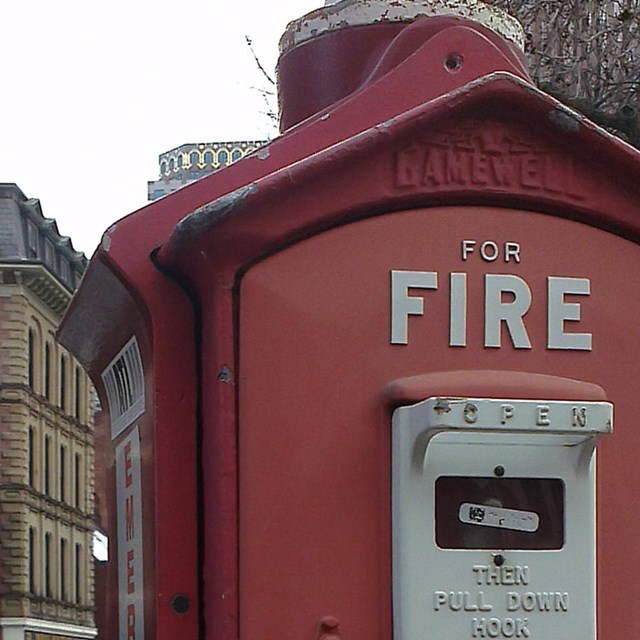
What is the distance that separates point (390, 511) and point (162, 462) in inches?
16.9

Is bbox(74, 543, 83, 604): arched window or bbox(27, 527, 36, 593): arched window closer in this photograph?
bbox(27, 527, 36, 593): arched window

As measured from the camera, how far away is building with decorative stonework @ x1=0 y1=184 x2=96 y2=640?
3014 centimetres

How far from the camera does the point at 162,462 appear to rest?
2779mm

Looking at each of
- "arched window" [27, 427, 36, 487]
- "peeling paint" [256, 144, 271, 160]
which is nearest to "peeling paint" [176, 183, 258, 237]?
"peeling paint" [256, 144, 271, 160]

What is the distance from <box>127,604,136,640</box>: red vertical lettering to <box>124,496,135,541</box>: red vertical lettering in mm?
141

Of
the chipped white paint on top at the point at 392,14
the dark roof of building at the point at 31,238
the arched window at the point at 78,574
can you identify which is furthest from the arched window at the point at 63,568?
the chipped white paint on top at the point at 392,14

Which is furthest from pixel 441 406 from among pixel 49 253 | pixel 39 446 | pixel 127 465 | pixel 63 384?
pixel 63 384

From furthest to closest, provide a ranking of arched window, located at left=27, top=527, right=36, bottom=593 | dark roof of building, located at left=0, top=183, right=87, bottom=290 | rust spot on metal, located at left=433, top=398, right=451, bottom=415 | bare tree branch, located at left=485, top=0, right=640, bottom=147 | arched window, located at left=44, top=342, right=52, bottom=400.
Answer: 1. arched window, located at left=44, top=342, right=52, bottom=400
2. dark roof of building, located at left=0, top=183, right=87, bottom=290
3. arched window, located at left=27, top=527, right=36, bottom=593
4. bare tree branch, located at left=485, top=0, right=640, bottom=147
5. rust spot on metal, located at left=433, top=398, right=451, bottom=415

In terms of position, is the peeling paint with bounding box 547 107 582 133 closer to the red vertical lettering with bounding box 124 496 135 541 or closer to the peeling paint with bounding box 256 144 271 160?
the peeling paint with bounding box 256 144 271 160

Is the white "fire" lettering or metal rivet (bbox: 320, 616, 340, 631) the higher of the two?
the white "fire" lettering

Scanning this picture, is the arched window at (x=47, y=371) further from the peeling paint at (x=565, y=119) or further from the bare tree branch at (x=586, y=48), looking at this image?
the peeling paint at (x=565, y=119)

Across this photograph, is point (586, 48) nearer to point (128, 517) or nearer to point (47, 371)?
point (128, 517)

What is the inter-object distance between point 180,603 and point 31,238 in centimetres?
3015

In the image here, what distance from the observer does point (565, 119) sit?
2836 millimetres
